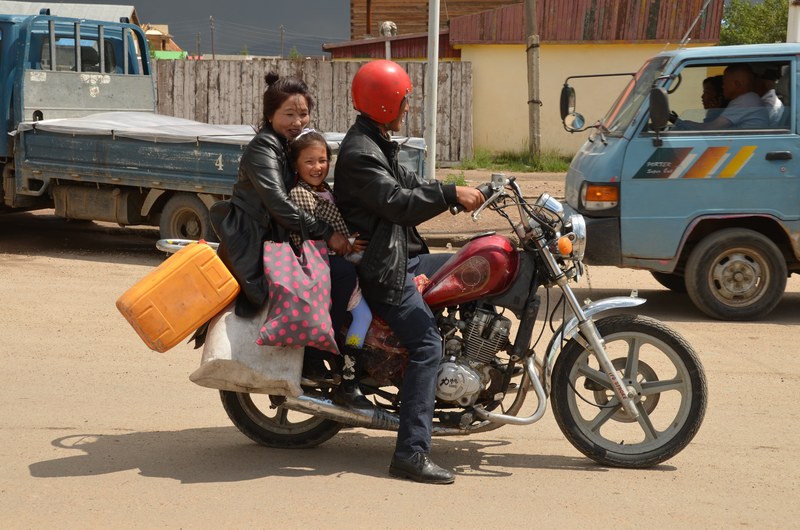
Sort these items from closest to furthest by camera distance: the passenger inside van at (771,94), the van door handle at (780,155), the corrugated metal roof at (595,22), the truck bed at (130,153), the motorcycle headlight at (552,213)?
the motorcycle headlight at (552,213)
the van door handle at (780,155)
the passenger inside van at (771,94)
the truck bed at (130,153)
the corrugated metal roof at (595,22)

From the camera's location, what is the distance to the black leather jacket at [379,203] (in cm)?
489

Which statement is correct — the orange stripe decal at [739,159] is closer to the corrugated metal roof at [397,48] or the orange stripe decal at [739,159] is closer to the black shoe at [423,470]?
the black shoe at [423,470]

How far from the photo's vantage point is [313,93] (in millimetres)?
21891

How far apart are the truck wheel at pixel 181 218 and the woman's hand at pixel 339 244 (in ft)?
22.8

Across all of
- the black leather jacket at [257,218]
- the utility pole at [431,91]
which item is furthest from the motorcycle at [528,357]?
the utility pole at [431,91]

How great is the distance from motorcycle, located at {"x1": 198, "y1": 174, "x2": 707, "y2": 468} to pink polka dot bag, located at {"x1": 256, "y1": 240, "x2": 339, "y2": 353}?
12.1 inches

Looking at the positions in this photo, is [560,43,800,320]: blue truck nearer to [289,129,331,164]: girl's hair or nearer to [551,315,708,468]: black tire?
[551,315,708,468]: black tire

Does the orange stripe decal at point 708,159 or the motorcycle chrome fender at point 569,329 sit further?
the orange stripe decal at point 708,159

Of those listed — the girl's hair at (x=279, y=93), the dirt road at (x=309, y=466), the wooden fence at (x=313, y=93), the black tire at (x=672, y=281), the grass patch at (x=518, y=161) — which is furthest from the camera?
the wooden fence at (x=313, y=93)

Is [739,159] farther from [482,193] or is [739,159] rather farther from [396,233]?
[396,233]

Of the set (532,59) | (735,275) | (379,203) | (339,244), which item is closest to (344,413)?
(339,244)


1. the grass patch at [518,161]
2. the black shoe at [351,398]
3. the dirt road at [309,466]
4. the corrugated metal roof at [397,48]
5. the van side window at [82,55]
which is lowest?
the dirt road at [309,466]

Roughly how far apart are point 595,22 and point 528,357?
18.4m

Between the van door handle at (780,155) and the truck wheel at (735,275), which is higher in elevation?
the van door handle at (780,155)
